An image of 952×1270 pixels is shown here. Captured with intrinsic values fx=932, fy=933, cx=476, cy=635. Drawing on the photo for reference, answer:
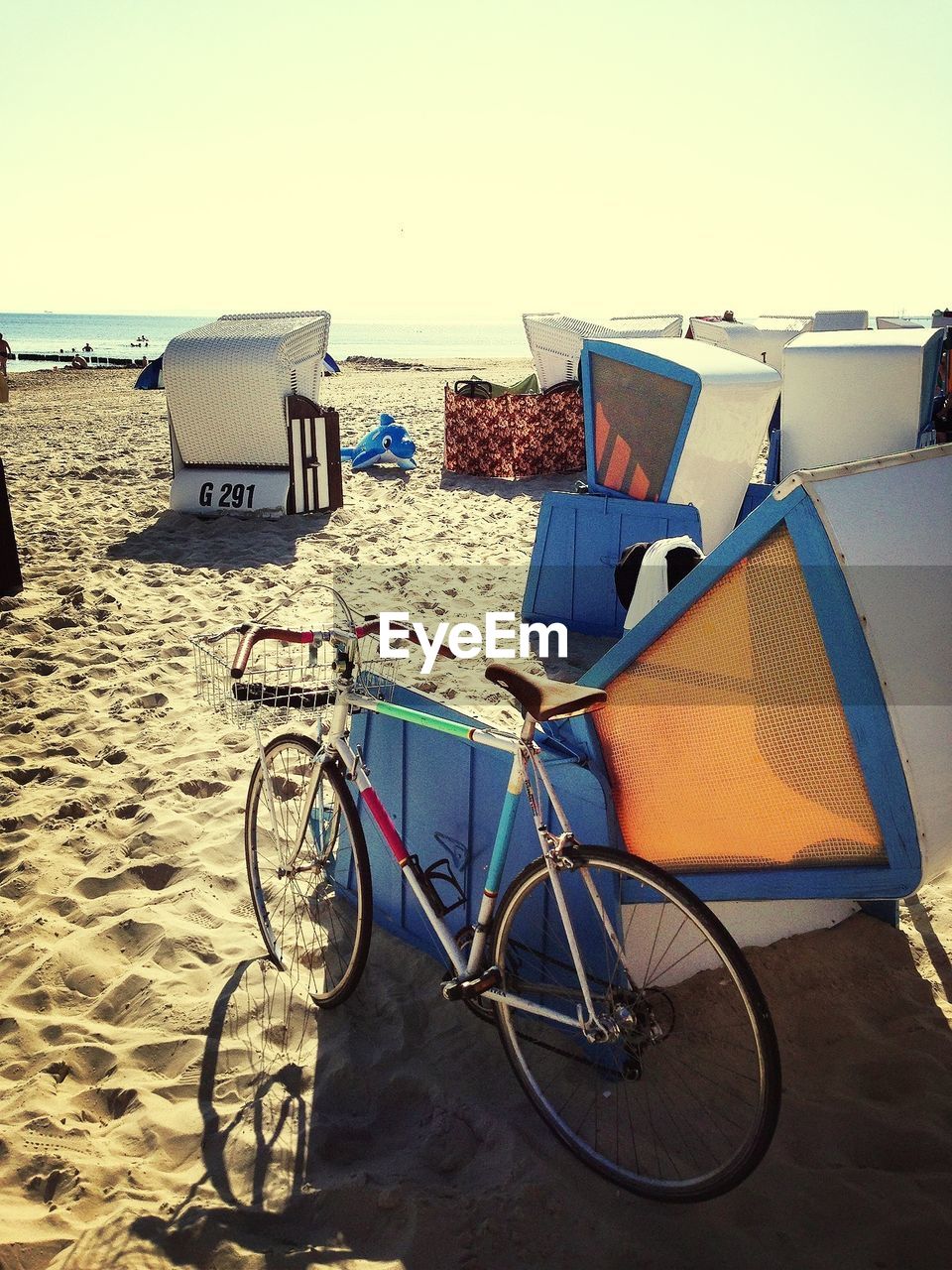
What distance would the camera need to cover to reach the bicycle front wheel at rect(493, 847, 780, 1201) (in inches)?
85.2

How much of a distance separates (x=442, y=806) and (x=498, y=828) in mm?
503

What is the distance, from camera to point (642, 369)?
673 cm

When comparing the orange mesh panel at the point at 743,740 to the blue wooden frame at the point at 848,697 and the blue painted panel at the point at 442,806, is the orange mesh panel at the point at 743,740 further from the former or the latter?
the blue painted panel at the point at 442,806

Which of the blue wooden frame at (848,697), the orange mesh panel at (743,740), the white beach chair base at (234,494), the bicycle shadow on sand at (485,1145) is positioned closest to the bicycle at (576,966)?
the bicycle shadow on sand at (485,1145)

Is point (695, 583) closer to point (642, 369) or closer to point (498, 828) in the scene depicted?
point (498, 828)

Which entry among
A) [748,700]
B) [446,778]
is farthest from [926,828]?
[446,778]

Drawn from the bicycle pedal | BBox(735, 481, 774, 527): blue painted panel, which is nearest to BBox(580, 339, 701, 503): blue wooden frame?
BBox(735, 481, 774, 527): blue painted panel

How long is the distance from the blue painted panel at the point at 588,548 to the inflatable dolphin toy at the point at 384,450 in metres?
6.54

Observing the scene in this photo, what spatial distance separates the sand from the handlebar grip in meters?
1.17

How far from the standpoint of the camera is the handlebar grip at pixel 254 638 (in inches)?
102

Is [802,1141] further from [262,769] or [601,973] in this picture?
[262,769]

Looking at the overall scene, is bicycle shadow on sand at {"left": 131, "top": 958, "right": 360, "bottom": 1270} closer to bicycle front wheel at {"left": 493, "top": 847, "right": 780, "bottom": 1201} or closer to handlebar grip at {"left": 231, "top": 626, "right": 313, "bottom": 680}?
bicycle front wheel at {"left": 493, "top": 847, "right": 780, "bottom": 1201}

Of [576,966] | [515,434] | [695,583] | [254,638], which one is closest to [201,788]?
[254,638]

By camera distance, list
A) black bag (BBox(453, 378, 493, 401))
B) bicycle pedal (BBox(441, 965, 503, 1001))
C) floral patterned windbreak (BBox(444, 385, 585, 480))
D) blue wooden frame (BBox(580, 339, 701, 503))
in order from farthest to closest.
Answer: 1. black bag (BBox(453, 378, 493, 401))
2. floral patterned windbreak (BBox(444, 385, 585, 480))
3. blue wooden frame (BBox(580, 339, 701, 503))
4. bicycle pedal (BBox(441, 965, 503, 1001))
